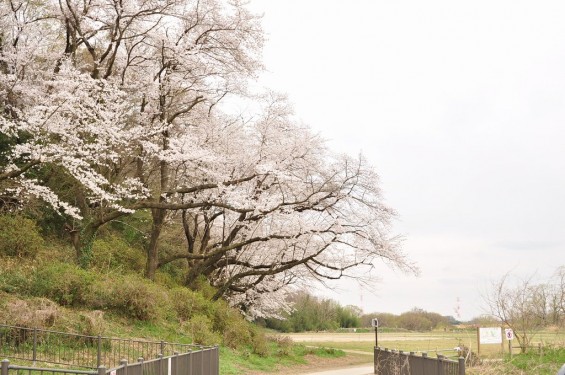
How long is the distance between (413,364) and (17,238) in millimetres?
15389

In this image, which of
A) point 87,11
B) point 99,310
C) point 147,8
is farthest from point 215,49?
point 99,310

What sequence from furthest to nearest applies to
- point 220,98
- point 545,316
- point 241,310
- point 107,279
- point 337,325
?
point 337,325, point 241,310, point 220,98, point 545,316, point 107,279

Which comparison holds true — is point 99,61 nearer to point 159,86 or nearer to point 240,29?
point 159,86

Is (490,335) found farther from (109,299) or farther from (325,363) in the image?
(109,299)

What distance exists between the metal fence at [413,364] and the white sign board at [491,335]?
491 centimetres

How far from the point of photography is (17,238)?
79.1ft

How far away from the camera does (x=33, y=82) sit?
27812mm

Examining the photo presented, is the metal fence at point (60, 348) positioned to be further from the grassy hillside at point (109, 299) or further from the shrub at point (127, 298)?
the shrub at point (127, 298)

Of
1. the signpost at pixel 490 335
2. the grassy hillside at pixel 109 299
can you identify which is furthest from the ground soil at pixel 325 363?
the signpost at pixel 490 335

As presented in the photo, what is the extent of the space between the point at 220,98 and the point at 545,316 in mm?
17110

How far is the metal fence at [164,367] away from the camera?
8.88m

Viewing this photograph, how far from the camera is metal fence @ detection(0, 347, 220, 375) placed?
349 inches

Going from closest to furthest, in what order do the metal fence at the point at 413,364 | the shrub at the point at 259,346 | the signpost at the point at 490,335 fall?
the metal fence at the point at 413,364 → the signpost at the point at 490,335 → the shrub at the point at 259,346

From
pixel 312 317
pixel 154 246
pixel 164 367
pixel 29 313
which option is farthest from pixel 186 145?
pixel 312 317
